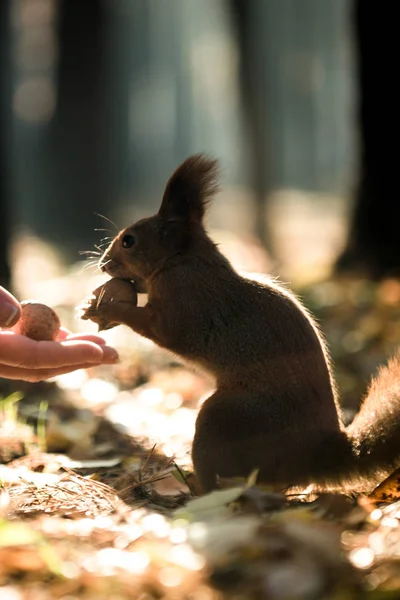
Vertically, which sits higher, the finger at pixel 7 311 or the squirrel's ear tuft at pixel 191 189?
the squirrel's ear tuft at pixel 191 189

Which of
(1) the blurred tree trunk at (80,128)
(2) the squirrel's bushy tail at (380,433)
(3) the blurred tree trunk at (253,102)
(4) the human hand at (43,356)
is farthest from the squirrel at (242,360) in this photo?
(3) the blurred tree trunk at (253,102)

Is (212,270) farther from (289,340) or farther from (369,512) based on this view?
(369,512)

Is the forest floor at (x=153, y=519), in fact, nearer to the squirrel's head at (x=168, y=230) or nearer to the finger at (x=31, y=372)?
the finger at (x=31, y=372)

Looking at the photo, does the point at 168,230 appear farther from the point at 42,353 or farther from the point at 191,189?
the point at 42,353

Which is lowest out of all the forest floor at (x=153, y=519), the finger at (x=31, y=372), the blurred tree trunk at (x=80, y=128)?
the forest floor at (x=153, y=519)

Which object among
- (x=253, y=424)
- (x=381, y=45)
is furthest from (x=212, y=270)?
(x=381, y=45)

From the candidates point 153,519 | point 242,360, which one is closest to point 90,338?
point 242,360

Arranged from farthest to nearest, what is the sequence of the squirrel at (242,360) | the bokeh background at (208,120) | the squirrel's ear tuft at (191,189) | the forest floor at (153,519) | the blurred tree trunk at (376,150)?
the bokeh background at (208,120) → the blurred tree trunk at (376,150) → the squirrel's ear tuft at (191,189) → the squirrel at (242,360) → the forest floor at (153,519)
